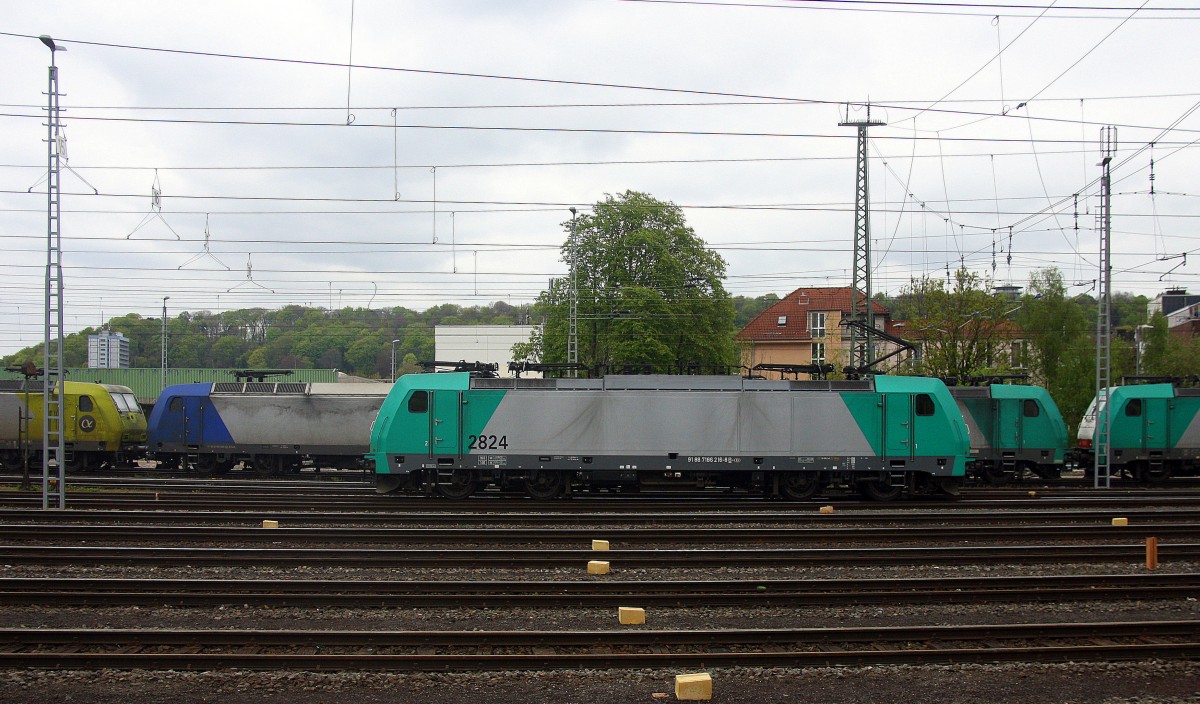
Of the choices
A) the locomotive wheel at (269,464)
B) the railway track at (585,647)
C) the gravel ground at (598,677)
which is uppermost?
the railway track at (585,647)

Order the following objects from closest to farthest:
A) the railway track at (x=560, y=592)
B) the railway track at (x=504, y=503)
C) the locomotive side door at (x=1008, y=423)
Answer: the railway track at (x=560, y=592)
the railway track at (x=504, y=503)
the locomotive side door at (x=1008, y=423)

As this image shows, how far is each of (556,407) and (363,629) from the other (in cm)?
1092

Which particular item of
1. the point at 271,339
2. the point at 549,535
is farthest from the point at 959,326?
the point at 271,339

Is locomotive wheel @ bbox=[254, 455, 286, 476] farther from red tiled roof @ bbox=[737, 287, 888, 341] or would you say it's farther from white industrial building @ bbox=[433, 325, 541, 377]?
red tiled roof @ bbox=[737, 287, 888, 341]

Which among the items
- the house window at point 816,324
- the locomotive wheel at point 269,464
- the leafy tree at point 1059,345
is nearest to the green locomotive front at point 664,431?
the locomotive wheel at point 269,464

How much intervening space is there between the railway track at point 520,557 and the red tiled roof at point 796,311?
48857 mm

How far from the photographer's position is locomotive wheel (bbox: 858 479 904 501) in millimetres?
20953

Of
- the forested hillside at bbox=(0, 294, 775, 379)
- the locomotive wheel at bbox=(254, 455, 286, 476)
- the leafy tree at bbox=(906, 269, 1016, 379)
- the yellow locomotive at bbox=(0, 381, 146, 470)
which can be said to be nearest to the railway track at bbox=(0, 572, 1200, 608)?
the locomotive wheel at bbox=(254, 455, 286, 476)

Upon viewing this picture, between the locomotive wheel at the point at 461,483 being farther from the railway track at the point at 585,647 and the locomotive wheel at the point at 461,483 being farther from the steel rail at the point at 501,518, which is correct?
the railway track at the point at 585,647

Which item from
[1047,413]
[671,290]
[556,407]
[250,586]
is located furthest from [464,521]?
[671,290]

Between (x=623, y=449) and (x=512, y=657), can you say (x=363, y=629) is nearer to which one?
(x=512, y=657)

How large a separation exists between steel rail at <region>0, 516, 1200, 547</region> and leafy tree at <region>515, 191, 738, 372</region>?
26242mm

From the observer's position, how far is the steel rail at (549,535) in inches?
576

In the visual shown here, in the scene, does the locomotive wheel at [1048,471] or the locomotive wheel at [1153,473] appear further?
the locomotive wheel at [1048,471]
